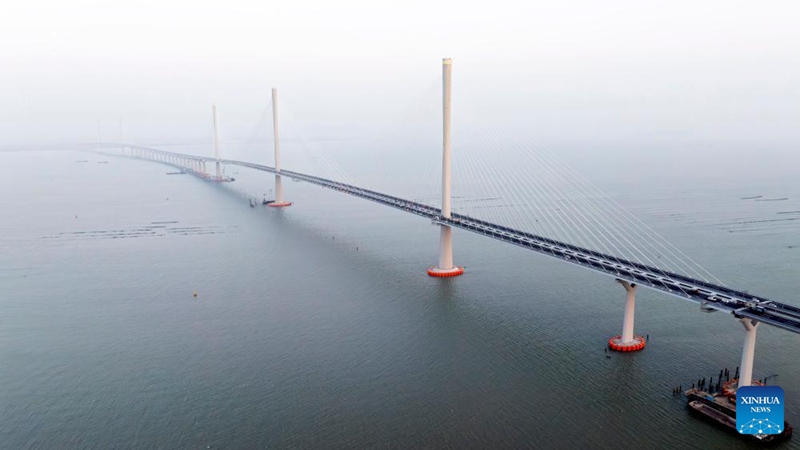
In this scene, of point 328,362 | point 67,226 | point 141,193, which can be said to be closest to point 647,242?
point 328,362

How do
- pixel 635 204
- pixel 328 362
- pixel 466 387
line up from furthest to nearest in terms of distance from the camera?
pixel 635 204 < pixel 328 362 < pixel 466 387

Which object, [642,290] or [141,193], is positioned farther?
[141,193]

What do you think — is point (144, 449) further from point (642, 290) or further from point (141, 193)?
point (141, 193)

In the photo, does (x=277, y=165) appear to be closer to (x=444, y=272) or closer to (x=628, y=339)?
(x=444, y=272)

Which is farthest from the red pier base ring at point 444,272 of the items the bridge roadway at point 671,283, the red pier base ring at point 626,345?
the red pier base ring at point 626,345

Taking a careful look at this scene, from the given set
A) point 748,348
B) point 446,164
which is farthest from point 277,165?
point 748,348

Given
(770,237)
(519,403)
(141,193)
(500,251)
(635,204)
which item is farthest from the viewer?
(141,193)
